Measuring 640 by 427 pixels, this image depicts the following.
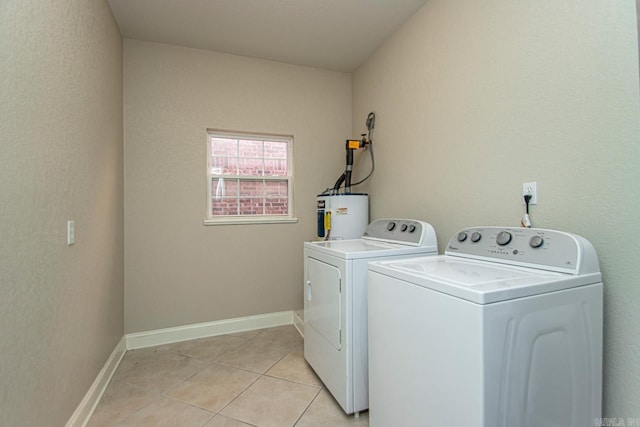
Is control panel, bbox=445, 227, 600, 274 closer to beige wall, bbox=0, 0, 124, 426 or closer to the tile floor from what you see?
the tile floor

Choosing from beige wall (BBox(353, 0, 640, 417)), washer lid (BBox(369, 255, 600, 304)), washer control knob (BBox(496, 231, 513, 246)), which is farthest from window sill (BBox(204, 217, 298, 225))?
washer control knob (BBox(496, 231, 513, 246))

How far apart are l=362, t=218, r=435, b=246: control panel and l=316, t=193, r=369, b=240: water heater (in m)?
0.31

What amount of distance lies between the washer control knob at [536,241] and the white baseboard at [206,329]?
241 centimetres

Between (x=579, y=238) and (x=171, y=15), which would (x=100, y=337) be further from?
(x=579, y=238)

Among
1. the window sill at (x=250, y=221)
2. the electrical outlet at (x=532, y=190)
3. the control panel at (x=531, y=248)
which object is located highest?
the electrical outlet at (x=532, y=190)

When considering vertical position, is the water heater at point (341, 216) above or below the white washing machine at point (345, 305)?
above

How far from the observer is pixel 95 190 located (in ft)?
6.15

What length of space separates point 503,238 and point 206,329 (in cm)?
263

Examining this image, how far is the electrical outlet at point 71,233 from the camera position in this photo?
4.89 feet

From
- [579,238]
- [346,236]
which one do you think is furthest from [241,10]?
[579,238]

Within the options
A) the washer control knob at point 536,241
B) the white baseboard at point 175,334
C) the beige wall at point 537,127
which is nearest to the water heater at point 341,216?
the beige wall at point 537,127

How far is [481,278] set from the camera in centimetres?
111

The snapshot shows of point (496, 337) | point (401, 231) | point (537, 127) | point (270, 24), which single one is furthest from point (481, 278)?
point (270, 24)

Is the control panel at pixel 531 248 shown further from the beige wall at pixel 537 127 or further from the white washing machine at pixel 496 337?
the beige wall at pixel 537 127
